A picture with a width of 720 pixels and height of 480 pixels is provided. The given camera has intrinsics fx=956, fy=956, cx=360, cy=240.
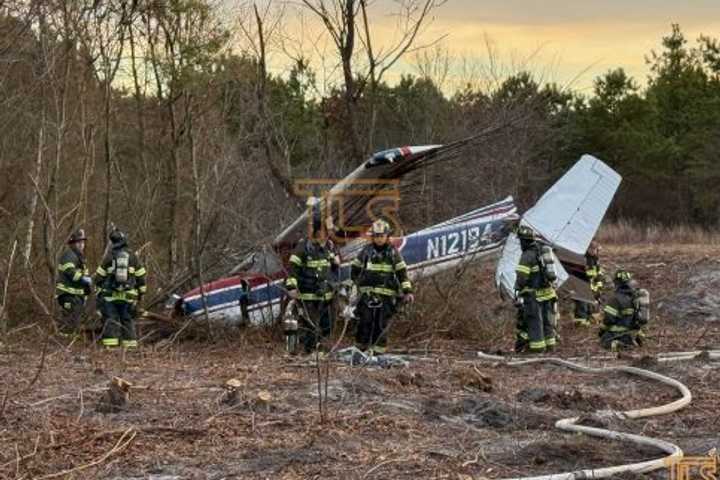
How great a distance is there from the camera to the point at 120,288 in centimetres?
1220

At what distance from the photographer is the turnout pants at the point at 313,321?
1145 centimetres

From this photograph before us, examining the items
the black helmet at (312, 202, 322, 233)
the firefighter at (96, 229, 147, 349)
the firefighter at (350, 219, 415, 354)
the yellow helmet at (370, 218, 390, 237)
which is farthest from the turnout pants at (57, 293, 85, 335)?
the yellow helmet at (370, 218, 390, 237)

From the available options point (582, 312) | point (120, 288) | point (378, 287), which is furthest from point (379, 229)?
point (582, 312)

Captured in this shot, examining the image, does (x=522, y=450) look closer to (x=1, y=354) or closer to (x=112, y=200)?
(x=1, y=354)

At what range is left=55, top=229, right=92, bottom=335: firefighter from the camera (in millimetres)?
12617

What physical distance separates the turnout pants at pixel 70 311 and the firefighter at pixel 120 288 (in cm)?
63

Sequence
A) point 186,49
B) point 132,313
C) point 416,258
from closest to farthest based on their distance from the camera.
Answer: point 132,313, point 416,258, point 186,49

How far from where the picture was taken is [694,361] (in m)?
9.82

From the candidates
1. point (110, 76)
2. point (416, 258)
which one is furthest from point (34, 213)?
point (416, 258)

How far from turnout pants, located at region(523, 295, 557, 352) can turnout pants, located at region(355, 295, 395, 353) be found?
5.78 feet

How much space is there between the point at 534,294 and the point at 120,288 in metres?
5.23

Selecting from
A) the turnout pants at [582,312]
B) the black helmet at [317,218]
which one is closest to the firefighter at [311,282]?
the black helmet at [317,218]

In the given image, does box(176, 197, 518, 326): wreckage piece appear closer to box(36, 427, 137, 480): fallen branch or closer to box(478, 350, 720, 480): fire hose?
box(478, 350, 720, 480): fire hose

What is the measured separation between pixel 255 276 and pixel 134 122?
27.0 ft
